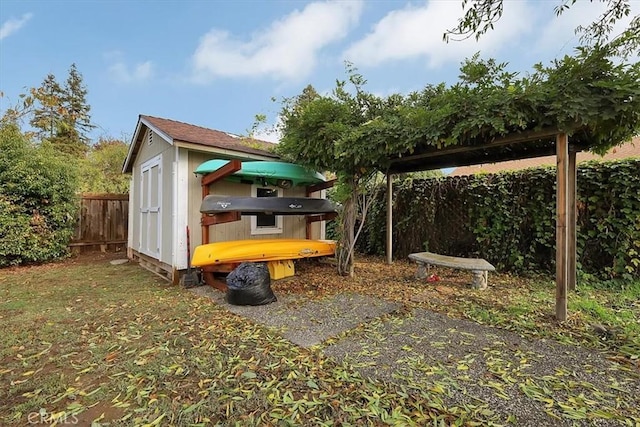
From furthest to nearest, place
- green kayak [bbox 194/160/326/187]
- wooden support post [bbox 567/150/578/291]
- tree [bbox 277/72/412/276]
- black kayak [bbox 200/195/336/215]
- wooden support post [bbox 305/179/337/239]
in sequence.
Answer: wooden support post [bbox 305/179/337/239]
green kayak [bbox 194/160/326/187]
black kayak [bbox 200/195/336/215]
tree [bbox 277/72/412/276]
wooden support post [bbox 567/150/578/291]

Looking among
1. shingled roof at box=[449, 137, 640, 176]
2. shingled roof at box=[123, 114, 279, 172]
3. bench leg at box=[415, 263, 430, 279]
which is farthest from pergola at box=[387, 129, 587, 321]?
shingled roof at box=[123, 114, 279, 172]

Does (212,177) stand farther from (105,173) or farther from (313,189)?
(105,173)

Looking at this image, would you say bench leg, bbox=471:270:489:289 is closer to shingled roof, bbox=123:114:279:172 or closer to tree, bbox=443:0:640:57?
tree, bbox=443:0:640:57

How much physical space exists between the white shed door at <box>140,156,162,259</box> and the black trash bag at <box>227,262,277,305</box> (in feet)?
9.98

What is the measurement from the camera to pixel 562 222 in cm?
352

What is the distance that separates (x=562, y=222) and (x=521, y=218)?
9.23ft

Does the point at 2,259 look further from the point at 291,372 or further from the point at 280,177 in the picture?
the point at 291,372

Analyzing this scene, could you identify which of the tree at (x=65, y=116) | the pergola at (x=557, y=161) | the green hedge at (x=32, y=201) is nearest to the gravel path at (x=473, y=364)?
the pergola at (x=557, y=161)

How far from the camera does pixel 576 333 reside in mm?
3279

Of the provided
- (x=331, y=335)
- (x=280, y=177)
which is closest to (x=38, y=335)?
(x=331, y=335)

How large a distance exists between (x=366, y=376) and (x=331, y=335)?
0.87m

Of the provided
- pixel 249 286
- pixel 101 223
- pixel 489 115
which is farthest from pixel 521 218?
pixel 101 223

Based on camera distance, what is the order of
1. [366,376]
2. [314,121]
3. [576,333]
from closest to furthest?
[366,376] → [576,333] → [314,121]

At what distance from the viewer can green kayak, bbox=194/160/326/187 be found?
565 centimetres
